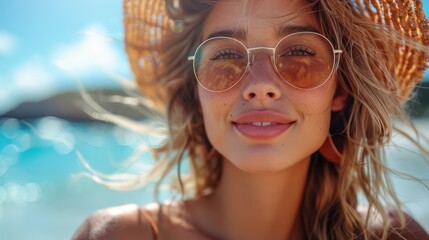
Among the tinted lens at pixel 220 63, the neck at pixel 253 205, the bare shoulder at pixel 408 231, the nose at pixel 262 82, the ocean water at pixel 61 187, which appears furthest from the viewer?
the ocean water at pixel 61 187

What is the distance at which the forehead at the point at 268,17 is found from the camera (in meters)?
2.52

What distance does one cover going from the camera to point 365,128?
289cm

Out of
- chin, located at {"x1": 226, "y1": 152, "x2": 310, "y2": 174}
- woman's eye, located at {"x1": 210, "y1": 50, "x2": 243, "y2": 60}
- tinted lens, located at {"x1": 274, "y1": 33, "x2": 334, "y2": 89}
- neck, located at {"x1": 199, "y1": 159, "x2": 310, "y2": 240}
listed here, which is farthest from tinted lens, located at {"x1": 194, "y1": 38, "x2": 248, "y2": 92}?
neck, located at {"x1": 199, "y1": 159, "x2": 310, "y2": 240}

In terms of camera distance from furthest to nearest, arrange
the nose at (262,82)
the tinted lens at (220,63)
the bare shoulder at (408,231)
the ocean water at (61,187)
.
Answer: the ocean water at (61,187)
the bare shoulder at (408,231)
the tinted lens at (220,63)
the nose at (262,82)

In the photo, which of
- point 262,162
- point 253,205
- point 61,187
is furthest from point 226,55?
point 61,187

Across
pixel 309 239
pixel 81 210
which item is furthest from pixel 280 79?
pixel 81 210

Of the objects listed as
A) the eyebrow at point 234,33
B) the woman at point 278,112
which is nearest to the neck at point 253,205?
the woman at point 278,112

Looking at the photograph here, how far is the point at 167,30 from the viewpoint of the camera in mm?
3316

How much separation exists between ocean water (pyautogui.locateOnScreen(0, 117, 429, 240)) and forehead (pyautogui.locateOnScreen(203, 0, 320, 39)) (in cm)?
80

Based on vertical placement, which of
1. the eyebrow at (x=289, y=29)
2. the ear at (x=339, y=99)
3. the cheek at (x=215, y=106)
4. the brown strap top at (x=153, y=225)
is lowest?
Result: the brown strap top at (x=153, y=225)

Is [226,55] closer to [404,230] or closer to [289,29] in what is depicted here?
[289,29]

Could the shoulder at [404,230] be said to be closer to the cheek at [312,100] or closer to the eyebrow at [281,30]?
the cheek at [312,100]

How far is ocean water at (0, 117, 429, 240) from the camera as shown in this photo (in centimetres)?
628

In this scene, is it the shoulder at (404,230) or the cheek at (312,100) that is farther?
the shoulder at (404,230)
